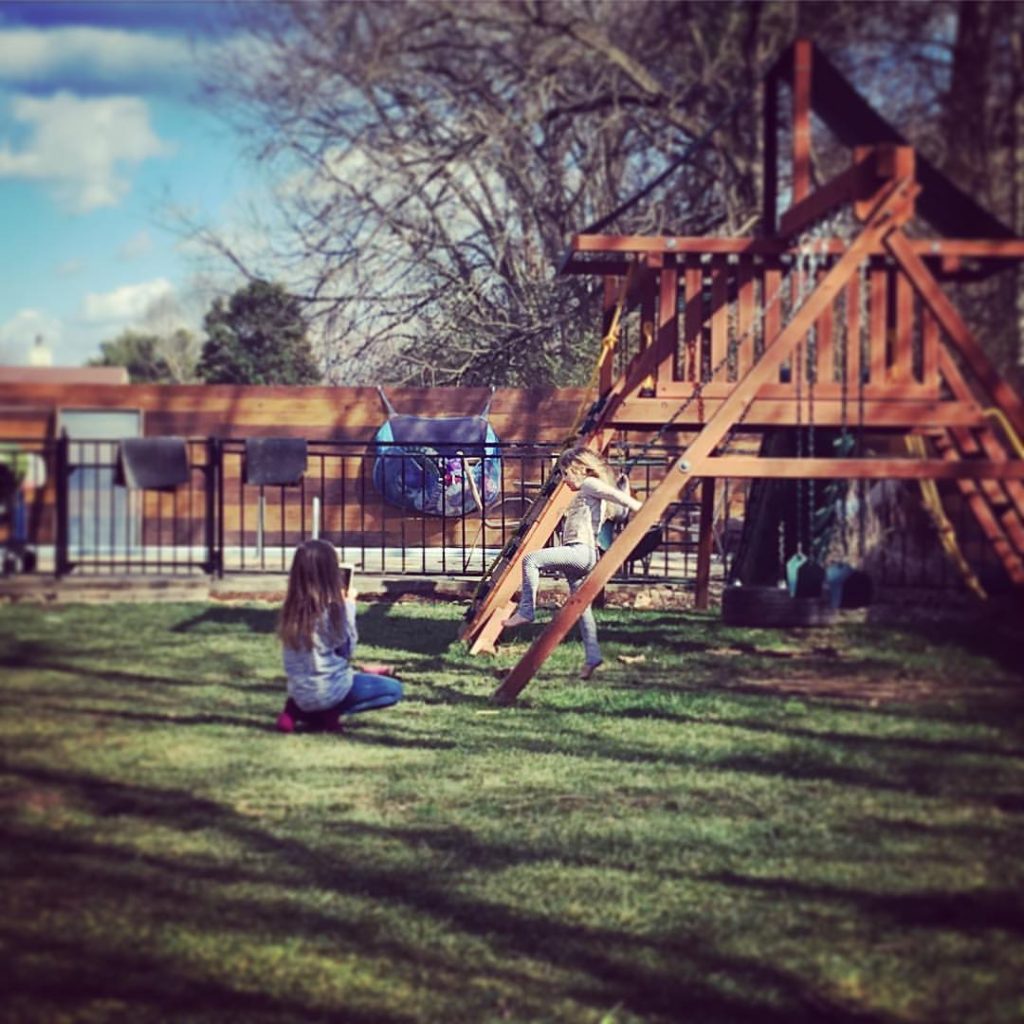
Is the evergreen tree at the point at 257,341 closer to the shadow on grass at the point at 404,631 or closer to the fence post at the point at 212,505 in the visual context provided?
the fence post at the point at 212,505

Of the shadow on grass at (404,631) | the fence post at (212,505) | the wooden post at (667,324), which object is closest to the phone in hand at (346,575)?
the shadow on grass at (404,631)

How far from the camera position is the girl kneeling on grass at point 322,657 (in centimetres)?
278

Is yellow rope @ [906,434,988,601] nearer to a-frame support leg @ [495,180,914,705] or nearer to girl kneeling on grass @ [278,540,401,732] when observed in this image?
a-frame support leg @ [495,180,914,705]

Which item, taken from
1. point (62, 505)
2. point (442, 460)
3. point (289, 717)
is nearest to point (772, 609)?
point (442, 460)

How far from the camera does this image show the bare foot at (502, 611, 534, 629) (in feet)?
9.80

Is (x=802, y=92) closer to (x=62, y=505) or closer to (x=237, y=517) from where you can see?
(x=237, y=517)

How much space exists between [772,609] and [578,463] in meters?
0.55

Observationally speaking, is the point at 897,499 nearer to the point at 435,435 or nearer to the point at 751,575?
the point at 751,575

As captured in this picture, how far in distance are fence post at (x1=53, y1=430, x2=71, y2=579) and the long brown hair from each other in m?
0.48

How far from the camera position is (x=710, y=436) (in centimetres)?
277

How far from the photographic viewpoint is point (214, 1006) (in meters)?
2.15

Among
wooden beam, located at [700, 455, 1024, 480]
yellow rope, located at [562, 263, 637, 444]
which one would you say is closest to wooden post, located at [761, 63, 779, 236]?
yellow rope, located at [562, 263, 637, 444]

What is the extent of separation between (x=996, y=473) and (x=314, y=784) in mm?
1569

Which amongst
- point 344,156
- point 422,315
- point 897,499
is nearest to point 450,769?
point 422,315
